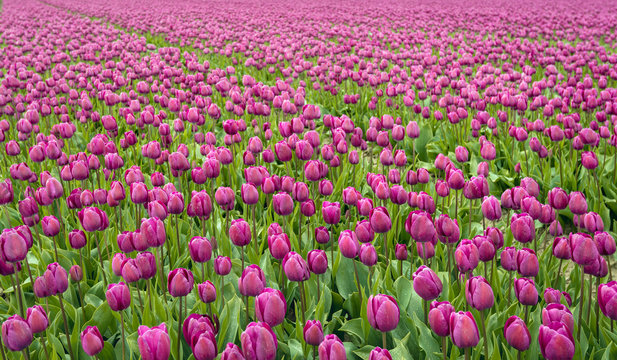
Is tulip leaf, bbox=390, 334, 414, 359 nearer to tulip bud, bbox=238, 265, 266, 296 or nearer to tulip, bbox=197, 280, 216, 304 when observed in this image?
tulip bud, bbox=238, 265, 266, 296

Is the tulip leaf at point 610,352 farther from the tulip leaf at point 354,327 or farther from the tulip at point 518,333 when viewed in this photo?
the tulip leaf at point 354,327

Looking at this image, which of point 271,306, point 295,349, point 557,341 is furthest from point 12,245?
point 557,341

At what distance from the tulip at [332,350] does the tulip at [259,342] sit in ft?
0.47

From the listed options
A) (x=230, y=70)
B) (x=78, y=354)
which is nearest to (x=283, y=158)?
(x=78, y=354)

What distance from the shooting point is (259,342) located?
56.9 inches

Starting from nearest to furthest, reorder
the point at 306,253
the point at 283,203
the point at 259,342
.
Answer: the point at 259,342 < the point at 283,203 < the point at 306,253

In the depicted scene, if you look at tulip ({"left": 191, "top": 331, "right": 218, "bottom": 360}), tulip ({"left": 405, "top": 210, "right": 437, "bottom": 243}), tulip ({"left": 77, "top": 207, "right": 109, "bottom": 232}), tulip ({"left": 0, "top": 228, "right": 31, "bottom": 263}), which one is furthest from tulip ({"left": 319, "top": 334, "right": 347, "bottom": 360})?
tulip ({"left": 77, "top": 207, "right": 109, "bottom": 232})

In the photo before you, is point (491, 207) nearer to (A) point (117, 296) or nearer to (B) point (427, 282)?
(B) point (427, 282)

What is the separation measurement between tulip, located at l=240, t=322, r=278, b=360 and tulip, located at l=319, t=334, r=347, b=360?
14 cm

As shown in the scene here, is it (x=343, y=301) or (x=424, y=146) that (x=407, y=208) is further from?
(x=424, y=146)

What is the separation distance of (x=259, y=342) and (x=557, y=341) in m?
0.83

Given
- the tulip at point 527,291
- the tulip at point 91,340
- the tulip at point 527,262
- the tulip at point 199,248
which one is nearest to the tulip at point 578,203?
the tulip at point 527,262

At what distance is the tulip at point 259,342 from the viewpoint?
144cm

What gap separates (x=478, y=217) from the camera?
3859 millimetres
